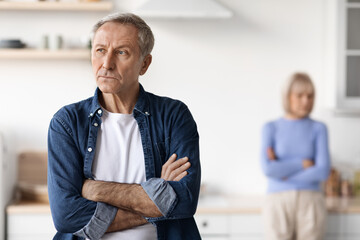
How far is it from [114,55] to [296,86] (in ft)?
5.79

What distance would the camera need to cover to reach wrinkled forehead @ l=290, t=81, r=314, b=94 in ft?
9.66

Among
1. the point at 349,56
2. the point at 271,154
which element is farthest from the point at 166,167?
the point at 349,56

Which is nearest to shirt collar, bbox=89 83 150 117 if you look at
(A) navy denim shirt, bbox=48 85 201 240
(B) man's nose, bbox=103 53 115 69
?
(A) navy denim shirt, bbox=48 85 201 240

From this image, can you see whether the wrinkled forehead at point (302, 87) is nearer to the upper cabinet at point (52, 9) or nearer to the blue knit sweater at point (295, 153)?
the blue knit sweater at point (295, 153)

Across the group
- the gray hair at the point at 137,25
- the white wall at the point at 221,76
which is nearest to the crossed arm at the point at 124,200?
the gray hair at the point at 137,25

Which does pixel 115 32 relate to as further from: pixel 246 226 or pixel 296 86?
pixel 246 226

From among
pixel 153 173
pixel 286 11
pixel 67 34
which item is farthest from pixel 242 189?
pixel 153 173

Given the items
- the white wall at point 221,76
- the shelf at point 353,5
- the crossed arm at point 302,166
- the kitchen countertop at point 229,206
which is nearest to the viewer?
the crossed arm at point 302,166

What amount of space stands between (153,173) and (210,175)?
7.12 ft

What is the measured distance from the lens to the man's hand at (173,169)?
57.4 inches

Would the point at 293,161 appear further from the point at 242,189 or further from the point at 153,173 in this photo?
the point at 153,173

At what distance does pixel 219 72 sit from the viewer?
356 cm

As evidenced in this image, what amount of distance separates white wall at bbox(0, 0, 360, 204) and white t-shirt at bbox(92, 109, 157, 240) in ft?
6.72

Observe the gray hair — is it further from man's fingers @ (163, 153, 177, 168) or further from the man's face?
man's fingers @ (163, 153, 177, 168)
